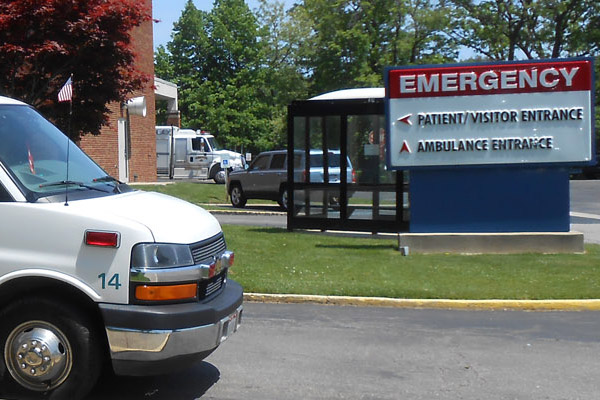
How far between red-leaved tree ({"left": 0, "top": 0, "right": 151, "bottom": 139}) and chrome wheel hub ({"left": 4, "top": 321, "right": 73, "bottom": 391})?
8949mm

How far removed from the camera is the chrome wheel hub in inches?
186

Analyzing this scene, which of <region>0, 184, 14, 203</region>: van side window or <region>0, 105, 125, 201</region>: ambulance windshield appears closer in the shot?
<region>0, 184, 14, 203</region>: van side window

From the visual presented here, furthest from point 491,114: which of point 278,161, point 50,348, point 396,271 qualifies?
point 278,161

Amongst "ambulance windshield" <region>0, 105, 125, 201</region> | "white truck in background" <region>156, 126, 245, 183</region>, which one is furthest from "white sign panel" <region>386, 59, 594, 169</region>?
"white truck in background" <region>156, 126, 245, 183</region>

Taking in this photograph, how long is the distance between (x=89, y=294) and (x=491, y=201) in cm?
954

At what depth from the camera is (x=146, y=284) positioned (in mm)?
4672

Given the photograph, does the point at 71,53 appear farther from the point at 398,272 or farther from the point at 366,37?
the point at 366,37

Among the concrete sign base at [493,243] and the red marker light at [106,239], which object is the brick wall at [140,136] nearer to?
the concrete sign base at [493,243]

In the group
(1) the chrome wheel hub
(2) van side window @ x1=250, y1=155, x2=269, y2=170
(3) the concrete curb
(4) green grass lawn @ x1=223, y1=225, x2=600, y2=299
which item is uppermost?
(2) van side window @ x1=250, y1=155, x2=269, y2=170

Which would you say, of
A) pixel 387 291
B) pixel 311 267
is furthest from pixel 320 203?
pixel 387 291

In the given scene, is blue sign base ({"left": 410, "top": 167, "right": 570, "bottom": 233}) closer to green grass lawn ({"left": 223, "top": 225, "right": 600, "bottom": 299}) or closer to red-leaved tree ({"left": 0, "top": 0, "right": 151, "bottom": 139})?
green grass lawn ({"left": 223, "top": 225, "right": 600, "bottom": 299})

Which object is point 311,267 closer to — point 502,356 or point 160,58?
point 502,356

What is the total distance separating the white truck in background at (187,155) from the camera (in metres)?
36.8

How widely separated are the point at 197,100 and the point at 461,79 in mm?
44638
